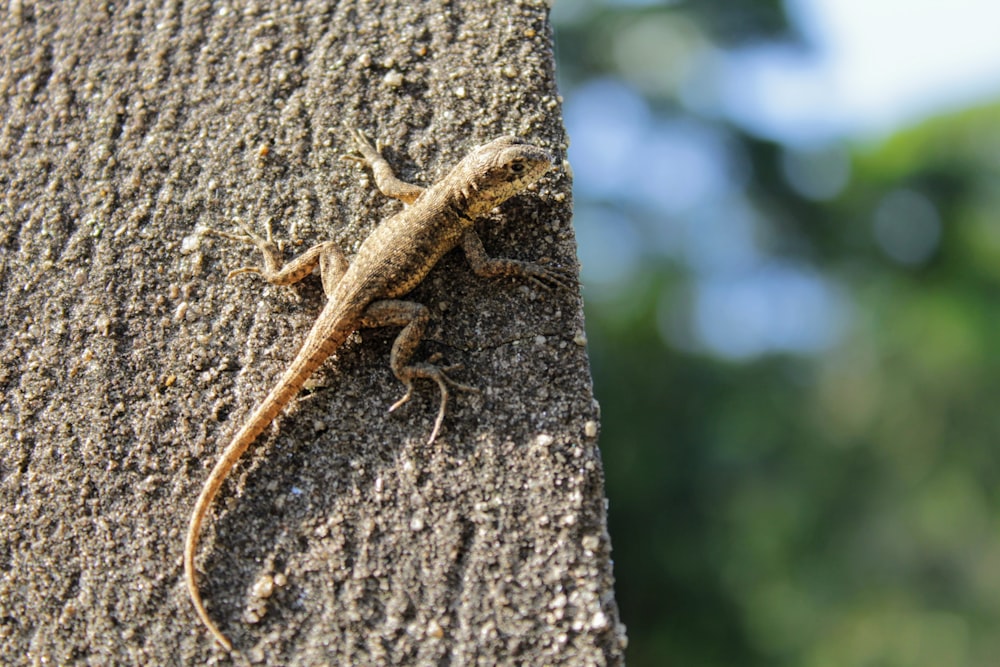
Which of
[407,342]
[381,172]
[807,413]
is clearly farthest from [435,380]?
[807,413]

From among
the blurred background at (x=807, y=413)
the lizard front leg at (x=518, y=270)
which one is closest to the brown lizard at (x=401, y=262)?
the lizard front leg at (x=518, y=270)

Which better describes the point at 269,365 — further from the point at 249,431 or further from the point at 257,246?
the point at 257,246

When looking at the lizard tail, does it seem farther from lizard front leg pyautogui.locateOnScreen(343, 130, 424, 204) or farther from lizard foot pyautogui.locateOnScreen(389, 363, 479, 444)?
lizard front leg pyautogui.locateOnScreen(343, 130, 424, 204)

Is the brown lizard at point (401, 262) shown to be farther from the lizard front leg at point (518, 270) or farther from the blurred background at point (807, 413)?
the blurred background at point (807, 413)

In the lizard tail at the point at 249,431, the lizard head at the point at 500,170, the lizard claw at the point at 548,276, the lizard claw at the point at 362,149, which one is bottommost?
the lizard tail at the point at 249,431

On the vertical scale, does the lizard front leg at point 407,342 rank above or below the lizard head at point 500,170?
below

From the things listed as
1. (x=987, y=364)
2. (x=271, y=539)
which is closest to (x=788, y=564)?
(x=987, y=364)
